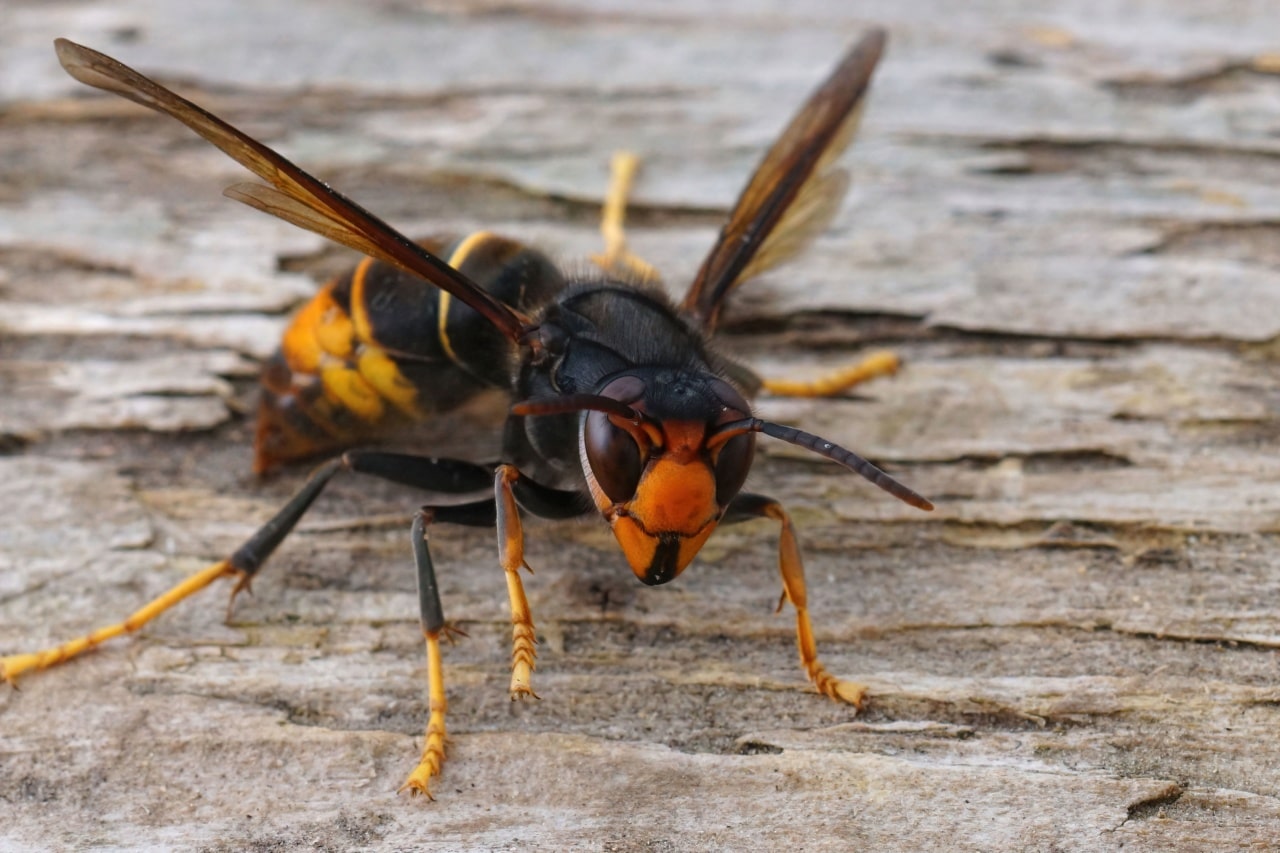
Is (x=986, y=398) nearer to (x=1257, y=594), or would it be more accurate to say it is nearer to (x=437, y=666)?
(x=1257, y=594)

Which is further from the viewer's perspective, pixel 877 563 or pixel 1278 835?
pixel 877 563

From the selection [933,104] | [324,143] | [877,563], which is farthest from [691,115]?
[877,563]

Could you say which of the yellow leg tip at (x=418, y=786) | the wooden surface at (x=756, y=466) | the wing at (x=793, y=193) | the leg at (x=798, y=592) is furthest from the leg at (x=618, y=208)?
the yellow leg tip at (x=418, y=786)

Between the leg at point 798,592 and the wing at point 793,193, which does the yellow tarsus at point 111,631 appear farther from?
the wing at point 793,193

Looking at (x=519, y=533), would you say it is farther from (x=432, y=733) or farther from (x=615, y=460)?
(x=432, y=733)

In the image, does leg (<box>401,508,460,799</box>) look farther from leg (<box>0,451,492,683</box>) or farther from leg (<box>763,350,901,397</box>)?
leg (<box>763,350,901,397</box>)
